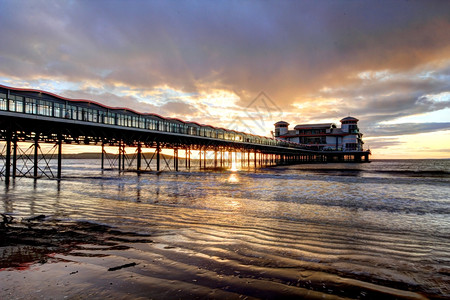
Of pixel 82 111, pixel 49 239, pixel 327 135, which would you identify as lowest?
pixel 49 239

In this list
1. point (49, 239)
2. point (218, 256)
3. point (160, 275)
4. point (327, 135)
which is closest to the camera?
point (160, 275)

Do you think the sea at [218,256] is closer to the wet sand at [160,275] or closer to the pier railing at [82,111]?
the wet sand at [160,275]

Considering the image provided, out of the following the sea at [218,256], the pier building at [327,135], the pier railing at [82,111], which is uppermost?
the pier building at [327,135]

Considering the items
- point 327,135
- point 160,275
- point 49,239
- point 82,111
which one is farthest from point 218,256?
point 327,135

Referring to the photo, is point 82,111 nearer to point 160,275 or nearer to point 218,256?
point 218,256

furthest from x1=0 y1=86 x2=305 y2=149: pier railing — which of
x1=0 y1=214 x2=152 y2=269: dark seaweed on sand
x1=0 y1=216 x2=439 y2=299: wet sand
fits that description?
x1=0 y1=216 x2=439 y2=299: wet sand

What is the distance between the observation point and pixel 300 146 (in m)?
90.1

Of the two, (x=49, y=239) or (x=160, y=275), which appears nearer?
(x=160, y=275)

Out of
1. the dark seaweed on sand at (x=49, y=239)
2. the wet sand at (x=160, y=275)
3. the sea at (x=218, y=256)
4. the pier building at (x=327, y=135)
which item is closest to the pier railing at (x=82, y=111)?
the sea at (x=218, y=256)

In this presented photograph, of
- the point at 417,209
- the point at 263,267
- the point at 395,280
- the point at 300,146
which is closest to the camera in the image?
the point at 395,280

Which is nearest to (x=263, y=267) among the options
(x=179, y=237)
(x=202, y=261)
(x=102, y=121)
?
(x=202, y=261)

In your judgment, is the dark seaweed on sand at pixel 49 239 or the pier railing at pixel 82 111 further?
the pier railing at pixel 82 111

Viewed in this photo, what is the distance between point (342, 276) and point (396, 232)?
4075mm

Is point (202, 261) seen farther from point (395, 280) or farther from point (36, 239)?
point (36, 239)
